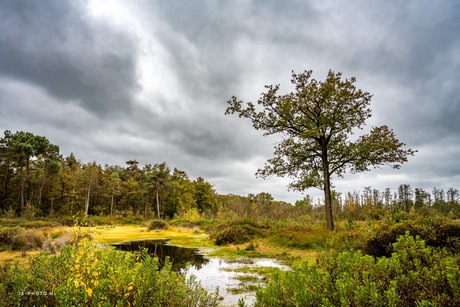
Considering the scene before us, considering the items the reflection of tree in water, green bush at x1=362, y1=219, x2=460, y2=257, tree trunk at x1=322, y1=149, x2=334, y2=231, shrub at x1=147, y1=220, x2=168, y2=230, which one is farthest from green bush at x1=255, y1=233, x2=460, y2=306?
shrub at x1=147, y1=220, x2=168, y2=230

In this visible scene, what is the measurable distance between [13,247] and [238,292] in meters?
14.2

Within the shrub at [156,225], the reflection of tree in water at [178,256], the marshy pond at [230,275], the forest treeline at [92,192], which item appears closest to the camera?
the marshy pond at [230,275]

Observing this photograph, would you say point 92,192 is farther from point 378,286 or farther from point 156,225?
point 378,286

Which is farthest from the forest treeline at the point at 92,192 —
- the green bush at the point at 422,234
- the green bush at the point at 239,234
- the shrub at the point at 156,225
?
the green bush at the point at 422,234

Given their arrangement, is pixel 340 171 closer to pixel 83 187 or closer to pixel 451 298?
pixel 451 298

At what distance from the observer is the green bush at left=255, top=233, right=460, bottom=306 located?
2.61 meters

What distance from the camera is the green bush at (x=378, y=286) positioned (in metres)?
2.61

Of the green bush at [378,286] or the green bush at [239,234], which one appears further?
the green bush at [239,234]

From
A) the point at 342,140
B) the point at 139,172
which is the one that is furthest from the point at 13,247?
the point at 139,172

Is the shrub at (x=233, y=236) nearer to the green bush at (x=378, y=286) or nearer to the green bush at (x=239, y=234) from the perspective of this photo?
the green bush at (x=239, y=234)

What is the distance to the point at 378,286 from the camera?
305 centimetres

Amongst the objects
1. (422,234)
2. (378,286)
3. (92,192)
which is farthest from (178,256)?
(92,192)

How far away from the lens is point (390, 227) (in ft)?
28.6

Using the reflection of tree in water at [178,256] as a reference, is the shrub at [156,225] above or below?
below
